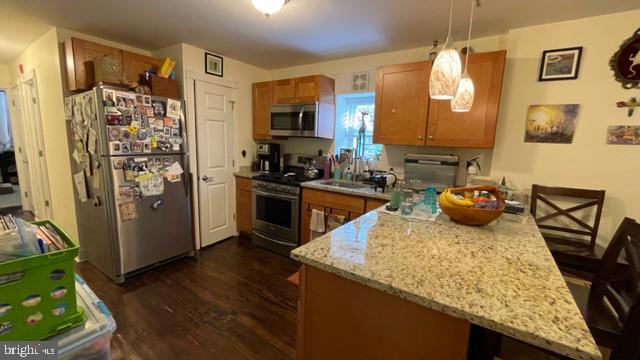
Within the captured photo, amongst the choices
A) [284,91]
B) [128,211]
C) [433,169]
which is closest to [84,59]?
[128,211]

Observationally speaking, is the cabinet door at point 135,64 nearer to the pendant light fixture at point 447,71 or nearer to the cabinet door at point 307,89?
the cabinet door at point 307,89

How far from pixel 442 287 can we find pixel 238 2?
218 cm

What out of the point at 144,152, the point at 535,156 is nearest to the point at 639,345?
the point at 535,156

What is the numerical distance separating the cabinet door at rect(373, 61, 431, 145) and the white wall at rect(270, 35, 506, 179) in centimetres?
37

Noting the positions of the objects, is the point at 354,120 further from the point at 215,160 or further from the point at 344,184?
the point at 215,160

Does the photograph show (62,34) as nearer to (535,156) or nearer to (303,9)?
(303,9)

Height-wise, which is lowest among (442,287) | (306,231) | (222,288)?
(222,288)

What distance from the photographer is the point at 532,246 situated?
1.27 meters

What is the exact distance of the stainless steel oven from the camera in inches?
119

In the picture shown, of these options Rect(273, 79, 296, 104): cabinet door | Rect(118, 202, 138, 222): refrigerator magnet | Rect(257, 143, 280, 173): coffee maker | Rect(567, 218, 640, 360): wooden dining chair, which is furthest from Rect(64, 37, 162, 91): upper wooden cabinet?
Rect(567, 218, 640, 360): wooden dining chair

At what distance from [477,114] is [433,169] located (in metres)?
0.61

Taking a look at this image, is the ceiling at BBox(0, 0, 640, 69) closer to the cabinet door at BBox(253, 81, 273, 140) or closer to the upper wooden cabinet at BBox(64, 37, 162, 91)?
the upper wooden cabinet at BBox(64, 37, 162, 91)

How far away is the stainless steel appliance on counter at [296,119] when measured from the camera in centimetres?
309

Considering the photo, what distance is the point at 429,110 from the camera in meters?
2.46
